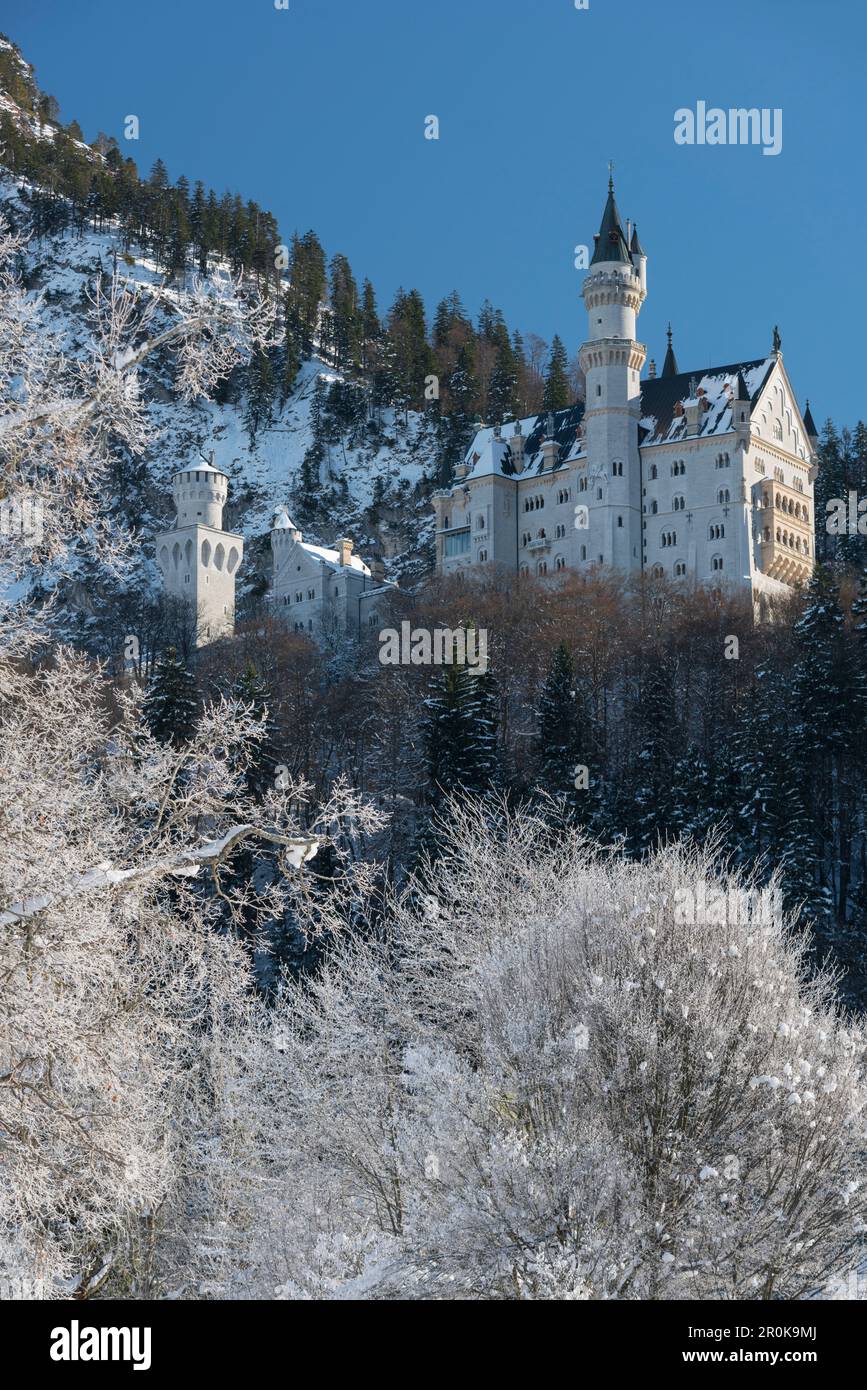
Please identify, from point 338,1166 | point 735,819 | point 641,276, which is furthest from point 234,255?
point 338,1166

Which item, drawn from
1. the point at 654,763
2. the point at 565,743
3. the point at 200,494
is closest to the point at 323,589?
the point at 200,494

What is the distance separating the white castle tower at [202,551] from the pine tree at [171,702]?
4727 cm

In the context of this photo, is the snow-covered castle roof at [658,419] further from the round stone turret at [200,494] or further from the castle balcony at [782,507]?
the round stone turret at [200,494]

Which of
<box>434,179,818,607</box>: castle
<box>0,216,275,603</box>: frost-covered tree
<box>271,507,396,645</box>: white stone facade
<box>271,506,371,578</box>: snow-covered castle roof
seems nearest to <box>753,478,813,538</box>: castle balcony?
<box>434,179,818,607</box>: castle

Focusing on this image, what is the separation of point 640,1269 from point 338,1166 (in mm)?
8175

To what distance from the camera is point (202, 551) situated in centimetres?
11812

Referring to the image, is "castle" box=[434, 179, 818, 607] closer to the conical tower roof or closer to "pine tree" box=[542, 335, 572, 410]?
the conical tower roof

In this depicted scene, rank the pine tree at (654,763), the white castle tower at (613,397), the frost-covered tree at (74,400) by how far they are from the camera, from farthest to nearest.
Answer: the white castle tower at (613,397)
the pine tree at (654,763)
the frost-covered tree at (74,400)

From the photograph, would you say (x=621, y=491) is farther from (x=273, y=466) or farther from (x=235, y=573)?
(x=273, y=466)

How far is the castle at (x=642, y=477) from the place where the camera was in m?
101

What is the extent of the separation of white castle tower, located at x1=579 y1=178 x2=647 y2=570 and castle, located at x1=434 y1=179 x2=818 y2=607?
9 centimetres

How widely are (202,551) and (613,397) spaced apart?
33.2 m

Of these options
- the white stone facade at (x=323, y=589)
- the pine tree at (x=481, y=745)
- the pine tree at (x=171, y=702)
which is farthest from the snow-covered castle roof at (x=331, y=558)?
the pine tree at (x=481, y=745)
